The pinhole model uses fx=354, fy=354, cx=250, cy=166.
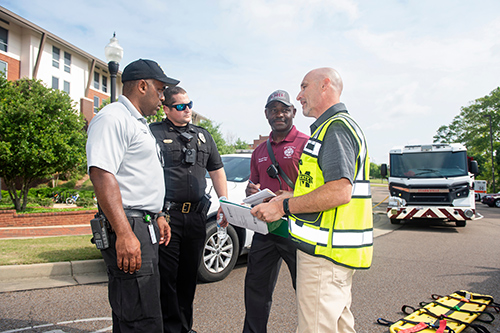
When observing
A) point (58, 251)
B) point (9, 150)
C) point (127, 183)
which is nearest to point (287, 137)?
point (127, 183)

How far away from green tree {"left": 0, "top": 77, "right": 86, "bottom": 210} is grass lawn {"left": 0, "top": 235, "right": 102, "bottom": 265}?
6187 mm

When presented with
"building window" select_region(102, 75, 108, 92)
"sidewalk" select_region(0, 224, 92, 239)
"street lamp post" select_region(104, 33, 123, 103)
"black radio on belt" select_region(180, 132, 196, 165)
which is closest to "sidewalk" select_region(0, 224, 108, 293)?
"black radio on belt" select_region(180, 132, 196, 165)

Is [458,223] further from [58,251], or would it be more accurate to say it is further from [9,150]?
[9,150]

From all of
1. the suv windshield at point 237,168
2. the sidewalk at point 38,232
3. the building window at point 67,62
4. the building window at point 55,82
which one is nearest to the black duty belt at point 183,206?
the suv windshield at point 237,168

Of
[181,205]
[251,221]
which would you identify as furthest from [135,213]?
[181,205]

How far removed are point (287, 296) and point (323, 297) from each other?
2.59 metres

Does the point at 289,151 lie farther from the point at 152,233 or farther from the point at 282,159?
the point at 152,233

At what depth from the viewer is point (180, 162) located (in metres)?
3.21

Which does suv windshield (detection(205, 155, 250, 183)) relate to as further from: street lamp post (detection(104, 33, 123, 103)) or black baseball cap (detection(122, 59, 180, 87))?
black baseball cap (detection(122, 59, 180, 87))

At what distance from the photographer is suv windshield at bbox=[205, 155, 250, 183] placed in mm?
5555

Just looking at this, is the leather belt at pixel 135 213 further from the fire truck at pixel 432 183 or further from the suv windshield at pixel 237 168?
the fire truck at pixel 432 183

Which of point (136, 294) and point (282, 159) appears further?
point (282, 159)

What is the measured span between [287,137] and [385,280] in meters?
3.05

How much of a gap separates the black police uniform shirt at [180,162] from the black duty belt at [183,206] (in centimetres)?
3
